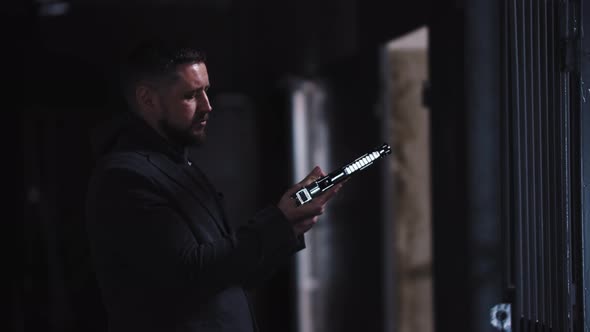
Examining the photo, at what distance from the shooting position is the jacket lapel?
4.84 feet

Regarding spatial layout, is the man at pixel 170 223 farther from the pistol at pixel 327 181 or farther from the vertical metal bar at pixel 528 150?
the vertical metal bar at pixel 528 150

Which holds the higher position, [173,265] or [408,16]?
[408,16]

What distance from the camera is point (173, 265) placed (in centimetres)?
136

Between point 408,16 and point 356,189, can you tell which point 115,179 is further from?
point 356,189

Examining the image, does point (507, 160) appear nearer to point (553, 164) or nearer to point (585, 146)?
point (553, 164)

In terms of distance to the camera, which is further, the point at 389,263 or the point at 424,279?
the point at 424,279

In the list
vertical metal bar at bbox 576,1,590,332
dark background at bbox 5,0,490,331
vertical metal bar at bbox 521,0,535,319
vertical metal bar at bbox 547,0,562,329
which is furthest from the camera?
dark background at bbox 5,0,490,331

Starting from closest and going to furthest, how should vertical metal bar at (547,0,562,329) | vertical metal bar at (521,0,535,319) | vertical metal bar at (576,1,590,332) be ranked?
vertical metal bar at (576,1,590,332) < vertical metal bar at (547,0,562,329) < vertical metal bar at (521,0,535,319)

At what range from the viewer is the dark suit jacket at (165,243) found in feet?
4.50

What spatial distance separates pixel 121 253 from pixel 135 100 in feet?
1.20

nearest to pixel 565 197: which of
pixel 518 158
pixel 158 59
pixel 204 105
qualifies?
pixel 518 158

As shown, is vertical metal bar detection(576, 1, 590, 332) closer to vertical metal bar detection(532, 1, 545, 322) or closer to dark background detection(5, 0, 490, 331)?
vertical metal bar detection(532, 1, 545, 322)

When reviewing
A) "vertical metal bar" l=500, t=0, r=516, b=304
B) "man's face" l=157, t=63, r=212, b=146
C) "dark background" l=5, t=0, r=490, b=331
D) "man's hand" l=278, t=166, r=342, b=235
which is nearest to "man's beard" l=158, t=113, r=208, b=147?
"man's face" l=157, t=63, r=212, b=146

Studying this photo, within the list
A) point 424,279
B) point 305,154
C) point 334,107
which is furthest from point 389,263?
point 305,154
